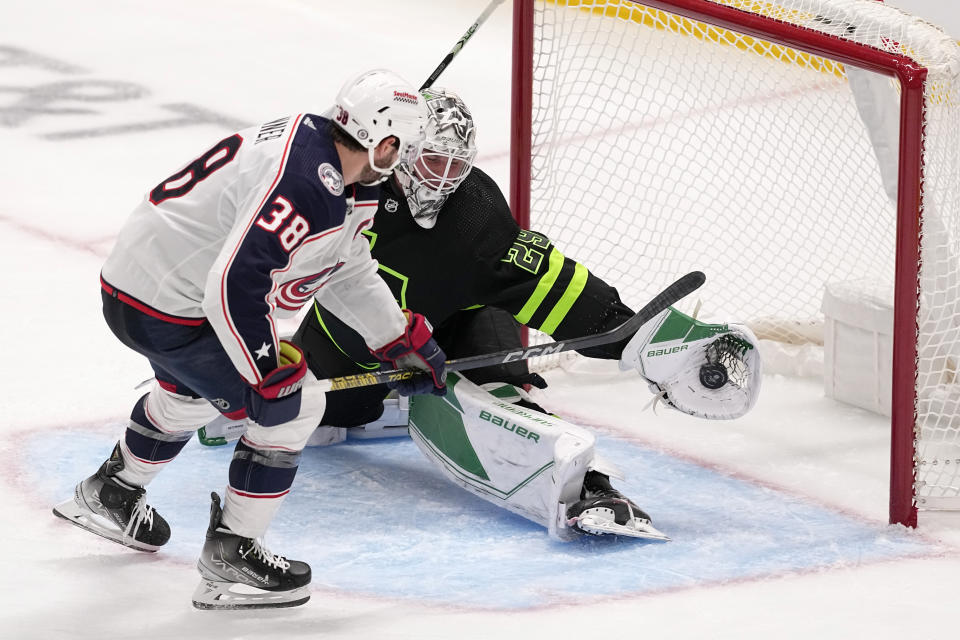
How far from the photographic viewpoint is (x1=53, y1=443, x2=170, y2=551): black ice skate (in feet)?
8.79

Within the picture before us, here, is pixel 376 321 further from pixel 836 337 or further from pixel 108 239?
pixel 108 239

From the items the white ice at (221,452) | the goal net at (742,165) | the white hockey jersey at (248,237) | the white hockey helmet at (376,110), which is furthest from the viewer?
the goal net at (742,165)

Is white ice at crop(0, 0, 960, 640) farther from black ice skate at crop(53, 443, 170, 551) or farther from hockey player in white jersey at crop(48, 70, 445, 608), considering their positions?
hockey player in white jersey at crop(48, 70, 445, 608)

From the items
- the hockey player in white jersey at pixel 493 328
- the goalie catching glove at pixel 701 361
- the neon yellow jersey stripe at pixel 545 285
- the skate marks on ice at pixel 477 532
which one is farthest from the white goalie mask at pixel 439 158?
the skate marks on ice at pixel 477 532

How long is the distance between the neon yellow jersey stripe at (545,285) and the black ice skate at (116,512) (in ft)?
2.88

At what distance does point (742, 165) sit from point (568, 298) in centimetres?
157

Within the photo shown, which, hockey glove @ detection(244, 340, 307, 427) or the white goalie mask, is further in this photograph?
the white goalie mask

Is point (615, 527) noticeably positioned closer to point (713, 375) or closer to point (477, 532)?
point (477, 532)

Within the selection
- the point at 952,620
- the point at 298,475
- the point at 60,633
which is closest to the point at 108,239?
the point at 298,475

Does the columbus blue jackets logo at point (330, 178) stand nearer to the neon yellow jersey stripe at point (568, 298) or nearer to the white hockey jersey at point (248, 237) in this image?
the white hockey jersey at point (248, 237)

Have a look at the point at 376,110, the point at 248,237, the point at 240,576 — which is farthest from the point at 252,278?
the point at 240,576

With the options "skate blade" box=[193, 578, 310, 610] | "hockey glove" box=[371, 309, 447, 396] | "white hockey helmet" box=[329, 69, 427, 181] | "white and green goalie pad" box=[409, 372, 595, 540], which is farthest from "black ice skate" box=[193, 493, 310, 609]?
"white hockey helmet" box=[329, 69, 427, 181]

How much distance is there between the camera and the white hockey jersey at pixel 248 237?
220 centimetres

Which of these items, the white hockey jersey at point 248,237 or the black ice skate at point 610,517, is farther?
the black ice skate at point 610,517
